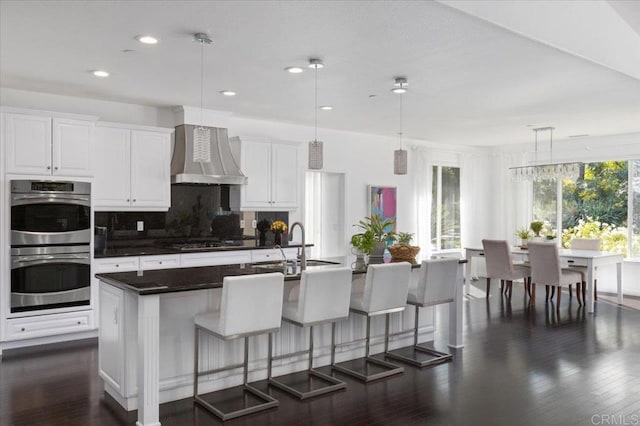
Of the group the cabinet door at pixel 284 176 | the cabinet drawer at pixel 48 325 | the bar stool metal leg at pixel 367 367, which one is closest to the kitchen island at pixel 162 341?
the bar stool metal leg at pixel 367 367

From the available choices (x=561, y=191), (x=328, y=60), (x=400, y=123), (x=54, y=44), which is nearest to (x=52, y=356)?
(x=54, y=44)

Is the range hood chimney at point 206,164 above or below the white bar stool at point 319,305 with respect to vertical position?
above

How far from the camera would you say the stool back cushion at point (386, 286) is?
423 centimetres

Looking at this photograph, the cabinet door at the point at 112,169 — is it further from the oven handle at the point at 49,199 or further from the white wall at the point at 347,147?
the white wall at the point at 347,147

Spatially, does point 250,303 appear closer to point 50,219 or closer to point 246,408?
point 246,408

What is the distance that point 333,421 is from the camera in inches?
134

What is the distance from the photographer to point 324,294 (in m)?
3.89

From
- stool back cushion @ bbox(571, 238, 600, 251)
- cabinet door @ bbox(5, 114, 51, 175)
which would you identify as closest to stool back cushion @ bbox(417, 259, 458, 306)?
cabinet door @ bbox(5, 114, 51, 175)

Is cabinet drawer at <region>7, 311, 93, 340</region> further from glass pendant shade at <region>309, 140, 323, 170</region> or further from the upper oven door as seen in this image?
glass pendant shade at <region>309, 140, 323, 170</region>

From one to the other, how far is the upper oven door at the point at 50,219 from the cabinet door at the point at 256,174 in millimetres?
2111

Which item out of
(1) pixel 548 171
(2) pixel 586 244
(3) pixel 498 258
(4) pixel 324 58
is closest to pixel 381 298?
(4) pixel 324 58

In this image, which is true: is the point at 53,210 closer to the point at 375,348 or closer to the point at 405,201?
the point at 375,348

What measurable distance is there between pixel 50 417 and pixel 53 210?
2412 millimetres

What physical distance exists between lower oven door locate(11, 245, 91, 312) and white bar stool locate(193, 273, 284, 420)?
2.28 meters
